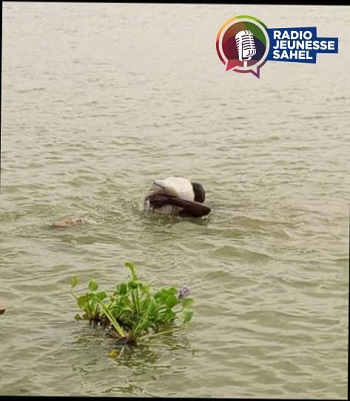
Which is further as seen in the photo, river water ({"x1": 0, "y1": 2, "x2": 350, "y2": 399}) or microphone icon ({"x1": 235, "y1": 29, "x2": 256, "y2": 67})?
microphone icon ({"x1": 235, "y1": 29, "x2": 256, "y2": 67})

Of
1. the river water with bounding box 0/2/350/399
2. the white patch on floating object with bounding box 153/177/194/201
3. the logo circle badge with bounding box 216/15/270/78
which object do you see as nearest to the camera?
the river water with bounding box 0/2/350/399

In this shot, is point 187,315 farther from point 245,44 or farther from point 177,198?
point 177,198

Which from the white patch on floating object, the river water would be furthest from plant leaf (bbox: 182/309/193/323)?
the white patch on floating object

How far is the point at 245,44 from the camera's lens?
565 centimetres

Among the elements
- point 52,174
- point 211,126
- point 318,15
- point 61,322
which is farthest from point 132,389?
point 318,15

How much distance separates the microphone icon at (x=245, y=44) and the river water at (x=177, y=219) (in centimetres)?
154

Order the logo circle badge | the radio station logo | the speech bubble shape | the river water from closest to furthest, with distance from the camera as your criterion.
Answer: the river water → the radio station logo → the logo circle badge → the speech bubble shape

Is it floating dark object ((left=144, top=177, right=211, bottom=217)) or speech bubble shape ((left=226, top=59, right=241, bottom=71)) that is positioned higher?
speech bubble shape ((left=226, top=59, right=241, bottom=71))

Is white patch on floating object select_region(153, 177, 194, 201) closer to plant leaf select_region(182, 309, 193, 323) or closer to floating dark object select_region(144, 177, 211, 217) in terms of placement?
floating dark object select_region(144, 177, 211, 217)

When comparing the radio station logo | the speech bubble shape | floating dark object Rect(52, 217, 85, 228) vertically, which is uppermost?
the radio station logo

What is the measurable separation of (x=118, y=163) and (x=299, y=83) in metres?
3.15

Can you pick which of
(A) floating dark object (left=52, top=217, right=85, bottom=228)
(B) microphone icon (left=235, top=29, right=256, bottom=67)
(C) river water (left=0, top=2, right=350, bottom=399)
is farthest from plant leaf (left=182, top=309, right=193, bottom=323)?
(A) floating dark object (left=52, top=217, right=85, bottom=228)

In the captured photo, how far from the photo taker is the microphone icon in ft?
18.2

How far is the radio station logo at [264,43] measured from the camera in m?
5.08
